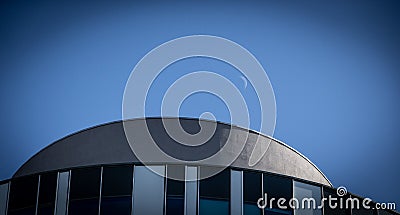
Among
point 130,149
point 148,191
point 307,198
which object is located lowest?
point 307,198

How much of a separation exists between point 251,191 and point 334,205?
9.41 ft

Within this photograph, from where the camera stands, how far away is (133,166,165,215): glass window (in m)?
19.2

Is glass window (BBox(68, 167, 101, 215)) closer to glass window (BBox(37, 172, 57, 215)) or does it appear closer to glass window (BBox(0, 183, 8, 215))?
glass window (BBox(37, 172, 57, 215))

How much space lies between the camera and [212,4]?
43.7m

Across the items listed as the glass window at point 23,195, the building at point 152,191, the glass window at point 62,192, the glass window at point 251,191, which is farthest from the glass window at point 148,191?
the glass window at point 23,195

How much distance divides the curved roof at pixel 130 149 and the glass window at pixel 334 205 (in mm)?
4930

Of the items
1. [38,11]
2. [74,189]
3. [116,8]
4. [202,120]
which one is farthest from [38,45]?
[74,189]

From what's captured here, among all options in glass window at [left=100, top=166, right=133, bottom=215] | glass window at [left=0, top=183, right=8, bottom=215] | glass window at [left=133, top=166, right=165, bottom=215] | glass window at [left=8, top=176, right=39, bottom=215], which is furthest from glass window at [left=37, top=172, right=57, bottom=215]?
glass window at [left=133, top=166, right=165, bottom=215]

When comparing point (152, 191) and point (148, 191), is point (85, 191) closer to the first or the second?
point (148, 191)

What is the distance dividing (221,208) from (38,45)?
2514 centimetres

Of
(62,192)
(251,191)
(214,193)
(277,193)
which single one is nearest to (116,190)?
(62,192)

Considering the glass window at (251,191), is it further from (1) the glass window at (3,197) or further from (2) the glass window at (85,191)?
(1) the glass window at (3,197)

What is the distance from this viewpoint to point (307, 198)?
20031 mm

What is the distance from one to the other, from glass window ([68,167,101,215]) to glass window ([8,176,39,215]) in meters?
1.50
